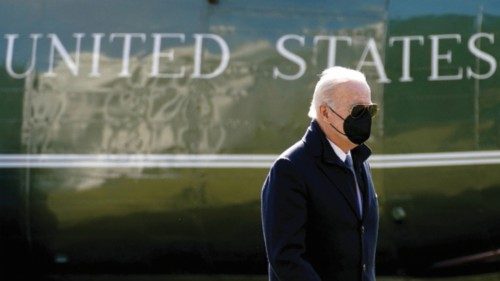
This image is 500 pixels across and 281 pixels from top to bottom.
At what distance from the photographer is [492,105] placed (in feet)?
17.3

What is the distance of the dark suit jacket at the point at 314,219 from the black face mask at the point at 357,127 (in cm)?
9

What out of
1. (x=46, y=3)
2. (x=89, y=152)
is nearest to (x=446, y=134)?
(x=89, y=152)

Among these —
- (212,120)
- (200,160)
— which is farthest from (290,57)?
(200,160)

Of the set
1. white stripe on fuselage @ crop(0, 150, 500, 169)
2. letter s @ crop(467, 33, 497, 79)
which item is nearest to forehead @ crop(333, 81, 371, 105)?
white stripe on fuselage @ crop(0, 150, 500, 169)

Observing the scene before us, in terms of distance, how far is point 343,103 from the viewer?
10.7 ft

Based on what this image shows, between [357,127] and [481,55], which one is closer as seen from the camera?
[357,127]

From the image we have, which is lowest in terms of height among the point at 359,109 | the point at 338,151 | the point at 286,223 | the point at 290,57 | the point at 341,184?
the point at 286,223

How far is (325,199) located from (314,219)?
78 millimetres

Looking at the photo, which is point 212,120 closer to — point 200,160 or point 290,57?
point 200,160

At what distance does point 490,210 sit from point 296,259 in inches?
96.9

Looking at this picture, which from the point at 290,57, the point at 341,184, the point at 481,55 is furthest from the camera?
the point at 290,57

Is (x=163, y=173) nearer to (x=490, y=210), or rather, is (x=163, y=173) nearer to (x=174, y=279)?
(x=174, y=279)

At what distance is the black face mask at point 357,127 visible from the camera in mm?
3256

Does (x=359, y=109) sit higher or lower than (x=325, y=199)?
higher
